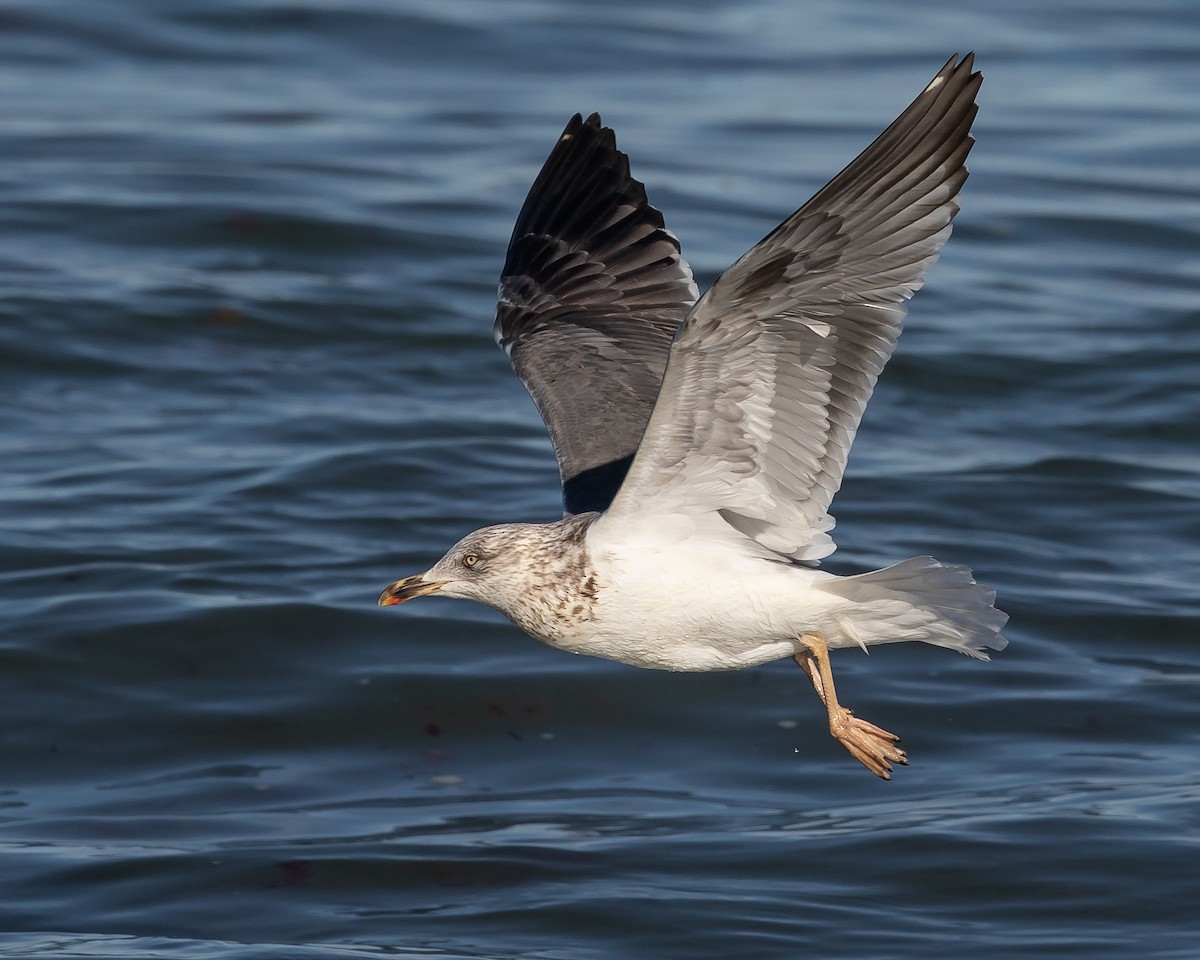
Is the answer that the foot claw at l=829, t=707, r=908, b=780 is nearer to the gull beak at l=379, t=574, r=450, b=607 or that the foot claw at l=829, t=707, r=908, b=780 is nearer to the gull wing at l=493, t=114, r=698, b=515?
the gull beak at l=379, t=574, r=450, b=607

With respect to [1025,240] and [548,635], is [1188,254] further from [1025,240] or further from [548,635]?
[548,635]

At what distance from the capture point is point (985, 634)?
689 centimetres

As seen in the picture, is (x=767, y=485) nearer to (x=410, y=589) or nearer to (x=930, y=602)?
(x=930, y=602)

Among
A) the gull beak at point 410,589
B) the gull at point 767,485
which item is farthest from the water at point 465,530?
the gull at point 767,485

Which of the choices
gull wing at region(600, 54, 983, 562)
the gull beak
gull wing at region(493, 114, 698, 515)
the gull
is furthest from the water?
gull wing at region(600, 54, 983, 562)

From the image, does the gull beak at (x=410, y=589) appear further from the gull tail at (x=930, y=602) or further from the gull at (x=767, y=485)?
the gull tail at (x=930, y=602)

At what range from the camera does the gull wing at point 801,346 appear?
6004 mm

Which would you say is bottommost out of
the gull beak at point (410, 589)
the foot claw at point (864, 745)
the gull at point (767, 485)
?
the foot claw at point (864, 745)

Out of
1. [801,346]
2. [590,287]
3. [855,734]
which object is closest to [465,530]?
[590,287]

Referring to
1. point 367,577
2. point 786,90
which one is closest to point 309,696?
point 367,577

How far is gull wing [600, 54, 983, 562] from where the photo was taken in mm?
6004

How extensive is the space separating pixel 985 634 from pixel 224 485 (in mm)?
7612

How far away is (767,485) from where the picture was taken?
6.91 metres

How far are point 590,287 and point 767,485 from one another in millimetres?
2412
